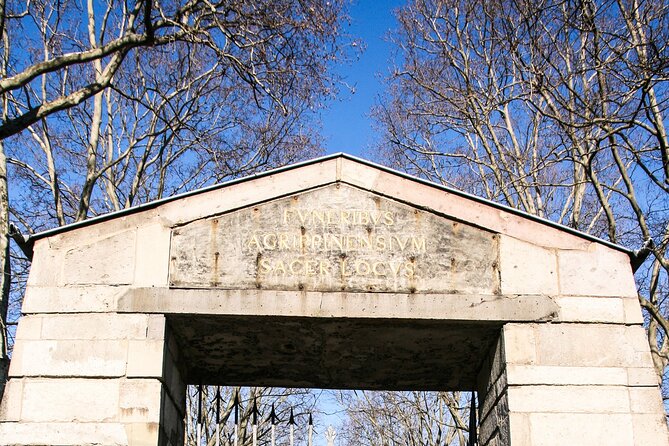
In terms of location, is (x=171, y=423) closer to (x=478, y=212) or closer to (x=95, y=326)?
(x=95, y=326)

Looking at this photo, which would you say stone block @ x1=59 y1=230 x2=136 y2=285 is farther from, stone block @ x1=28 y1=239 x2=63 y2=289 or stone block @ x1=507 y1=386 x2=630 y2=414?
stone block @ x1=507 y1=386 x2=630 y2=414

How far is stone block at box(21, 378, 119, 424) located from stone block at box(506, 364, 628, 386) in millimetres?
3634

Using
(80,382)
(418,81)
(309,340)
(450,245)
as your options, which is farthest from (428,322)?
(418,81)

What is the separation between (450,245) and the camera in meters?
7.56

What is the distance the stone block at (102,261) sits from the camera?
7.34 metres

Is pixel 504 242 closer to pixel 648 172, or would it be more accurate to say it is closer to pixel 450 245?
pixel 450 245

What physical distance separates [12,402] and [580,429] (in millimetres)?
5063

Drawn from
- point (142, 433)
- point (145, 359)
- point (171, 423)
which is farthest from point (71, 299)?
point (171, 423)

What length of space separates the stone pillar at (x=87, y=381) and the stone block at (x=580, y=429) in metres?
3.27

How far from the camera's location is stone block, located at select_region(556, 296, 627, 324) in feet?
23.9

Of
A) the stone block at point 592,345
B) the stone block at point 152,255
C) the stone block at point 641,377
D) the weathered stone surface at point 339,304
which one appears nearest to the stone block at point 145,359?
the weathered stone surface at point 339,304

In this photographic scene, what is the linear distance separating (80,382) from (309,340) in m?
2.33

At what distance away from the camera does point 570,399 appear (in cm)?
701

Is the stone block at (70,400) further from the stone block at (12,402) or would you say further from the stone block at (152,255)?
the stone block at (152,255)
